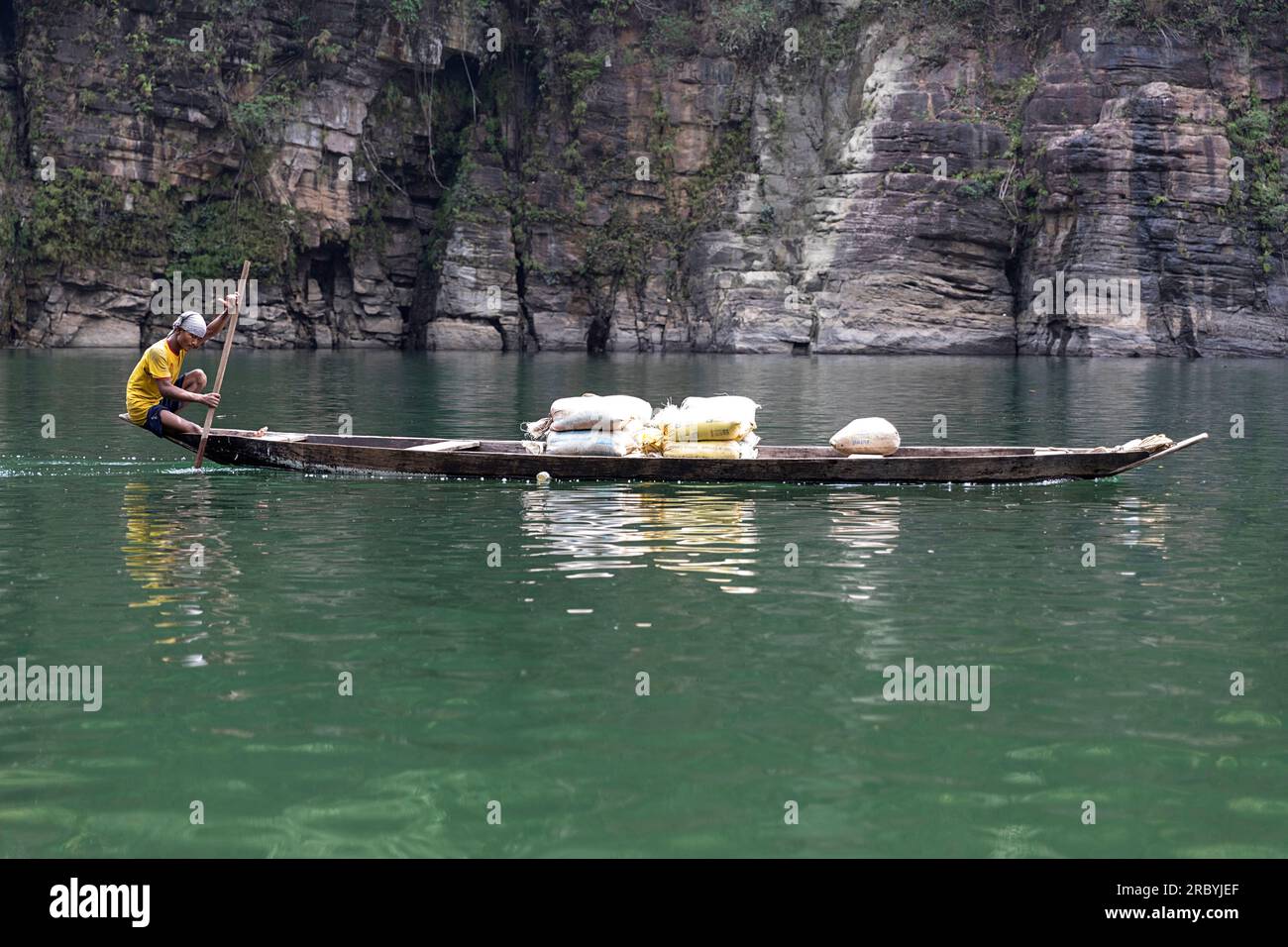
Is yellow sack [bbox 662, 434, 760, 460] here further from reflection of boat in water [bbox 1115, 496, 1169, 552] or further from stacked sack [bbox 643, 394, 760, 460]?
reflection of boat in water [bbox 1115, 496, 1169, 552]

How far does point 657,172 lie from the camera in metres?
56.7

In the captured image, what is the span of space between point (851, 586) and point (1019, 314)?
43054mm

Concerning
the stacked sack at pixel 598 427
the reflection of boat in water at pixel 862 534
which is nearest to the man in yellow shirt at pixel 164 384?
the stacked sack at pixel 598 427

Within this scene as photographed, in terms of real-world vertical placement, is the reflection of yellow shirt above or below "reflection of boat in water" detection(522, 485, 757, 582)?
above

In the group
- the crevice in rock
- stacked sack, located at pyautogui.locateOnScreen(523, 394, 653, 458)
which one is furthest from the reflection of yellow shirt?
the crevice in rock

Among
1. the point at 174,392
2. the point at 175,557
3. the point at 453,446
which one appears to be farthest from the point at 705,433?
the point at 175,557

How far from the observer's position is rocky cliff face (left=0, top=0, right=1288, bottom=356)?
159ft

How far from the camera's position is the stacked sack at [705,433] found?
15000 mm

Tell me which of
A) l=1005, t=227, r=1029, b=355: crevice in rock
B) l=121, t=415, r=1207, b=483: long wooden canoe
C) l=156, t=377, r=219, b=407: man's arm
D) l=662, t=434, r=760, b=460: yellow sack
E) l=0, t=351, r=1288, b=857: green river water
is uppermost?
l=1005, t=227, r=1029, b=355: crevice in rock

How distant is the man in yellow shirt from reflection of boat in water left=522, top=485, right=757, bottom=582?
4.01 meters

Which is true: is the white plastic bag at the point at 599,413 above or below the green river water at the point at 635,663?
above

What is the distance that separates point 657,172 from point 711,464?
143 ft

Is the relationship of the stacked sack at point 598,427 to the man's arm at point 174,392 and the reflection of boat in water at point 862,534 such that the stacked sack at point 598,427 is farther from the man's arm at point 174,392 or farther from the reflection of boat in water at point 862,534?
the man's arm at point 174,392

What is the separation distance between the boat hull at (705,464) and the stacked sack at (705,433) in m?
0.28
